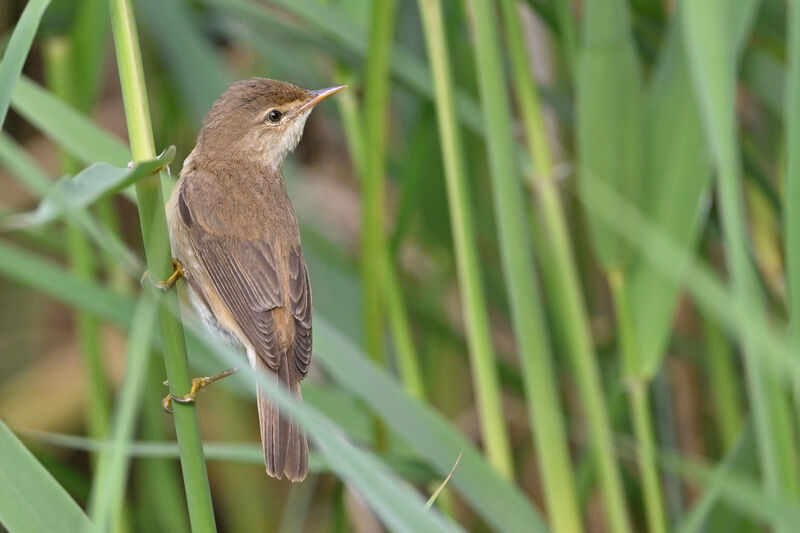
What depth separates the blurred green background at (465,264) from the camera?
134cm

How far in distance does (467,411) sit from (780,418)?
7.69ft

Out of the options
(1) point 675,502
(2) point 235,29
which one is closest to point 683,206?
(1) point 675,502

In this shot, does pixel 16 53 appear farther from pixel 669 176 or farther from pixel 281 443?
pixel 669 176

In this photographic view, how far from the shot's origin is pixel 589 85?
7.04ft

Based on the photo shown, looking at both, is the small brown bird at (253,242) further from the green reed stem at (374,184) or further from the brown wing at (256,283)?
the green reed stem at (374,184)

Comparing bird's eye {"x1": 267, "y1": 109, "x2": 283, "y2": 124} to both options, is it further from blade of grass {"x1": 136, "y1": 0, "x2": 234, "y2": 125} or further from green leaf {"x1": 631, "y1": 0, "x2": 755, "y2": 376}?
green leaf {"x1": 631, "y1": 0, "x2": 755, "y2": 376}

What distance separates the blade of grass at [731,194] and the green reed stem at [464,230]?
72cm

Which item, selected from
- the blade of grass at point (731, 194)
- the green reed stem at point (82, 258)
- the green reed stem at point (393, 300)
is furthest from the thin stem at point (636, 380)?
the green reed stem at point (82, 258)

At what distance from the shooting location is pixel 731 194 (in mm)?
1339

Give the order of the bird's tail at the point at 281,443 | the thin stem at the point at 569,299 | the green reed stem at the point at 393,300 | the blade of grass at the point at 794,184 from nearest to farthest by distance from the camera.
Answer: the blade of grass at the point at 794,184
the bird's tail at the point at 281,443
the thin stem at the point at 569,299
the green reed stem at the point at 393,300

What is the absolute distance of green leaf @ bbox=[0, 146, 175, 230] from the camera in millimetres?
1025

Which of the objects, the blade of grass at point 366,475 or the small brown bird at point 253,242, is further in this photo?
the small brown bird at point 253,242

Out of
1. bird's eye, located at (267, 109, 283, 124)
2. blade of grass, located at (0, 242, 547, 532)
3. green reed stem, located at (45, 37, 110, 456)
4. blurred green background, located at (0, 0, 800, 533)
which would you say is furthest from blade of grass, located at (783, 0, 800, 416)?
green reed stem, located at (45, 37, 110, 456)

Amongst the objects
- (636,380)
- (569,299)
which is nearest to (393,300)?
(569,299)
